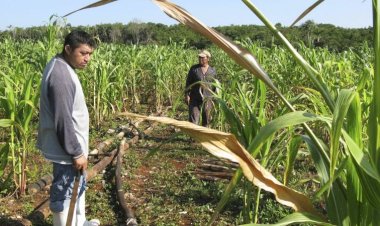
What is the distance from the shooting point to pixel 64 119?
3.00 m

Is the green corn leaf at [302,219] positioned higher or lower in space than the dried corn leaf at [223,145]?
lower

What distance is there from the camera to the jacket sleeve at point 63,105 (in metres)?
2.98

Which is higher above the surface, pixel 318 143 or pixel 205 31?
pixel 205 31

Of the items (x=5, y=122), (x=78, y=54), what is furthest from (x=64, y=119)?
(x=5, y=122)

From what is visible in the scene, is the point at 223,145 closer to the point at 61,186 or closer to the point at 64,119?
the point at 64,119

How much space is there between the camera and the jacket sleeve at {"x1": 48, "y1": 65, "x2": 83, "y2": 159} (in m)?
2.98

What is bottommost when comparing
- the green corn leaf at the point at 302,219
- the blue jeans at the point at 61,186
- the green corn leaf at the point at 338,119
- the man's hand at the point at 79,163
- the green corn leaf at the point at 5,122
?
the blue jeans at the point at 61,186

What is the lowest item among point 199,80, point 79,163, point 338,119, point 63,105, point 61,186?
point 61,186

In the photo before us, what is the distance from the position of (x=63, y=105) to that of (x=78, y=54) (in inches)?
15.0

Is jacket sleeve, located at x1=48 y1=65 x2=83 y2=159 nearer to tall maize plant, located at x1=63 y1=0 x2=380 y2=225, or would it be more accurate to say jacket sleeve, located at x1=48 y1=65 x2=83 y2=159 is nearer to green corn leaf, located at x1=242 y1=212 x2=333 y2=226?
tall maize plant, located at x1=63 y1=0 x2=380 y2=225

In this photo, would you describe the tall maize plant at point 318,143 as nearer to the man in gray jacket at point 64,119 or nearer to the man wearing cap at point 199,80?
the man in gray jacket at point 64,119

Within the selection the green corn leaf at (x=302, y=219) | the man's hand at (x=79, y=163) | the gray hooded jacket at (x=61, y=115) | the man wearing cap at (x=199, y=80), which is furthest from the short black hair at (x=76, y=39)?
the man wearing cap at (x=199, y=80)

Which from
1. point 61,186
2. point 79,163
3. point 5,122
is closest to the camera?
point 79,163

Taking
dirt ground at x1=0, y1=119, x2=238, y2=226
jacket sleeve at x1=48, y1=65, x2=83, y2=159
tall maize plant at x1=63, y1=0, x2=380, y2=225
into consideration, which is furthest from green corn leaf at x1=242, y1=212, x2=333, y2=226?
jacket sleeve at x1=48, y1=65, x2=83, y2=159
